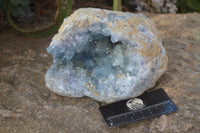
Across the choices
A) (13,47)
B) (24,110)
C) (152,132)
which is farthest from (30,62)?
(152,132)

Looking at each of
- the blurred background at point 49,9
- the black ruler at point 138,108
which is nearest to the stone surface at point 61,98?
the black ruler at point 138,108

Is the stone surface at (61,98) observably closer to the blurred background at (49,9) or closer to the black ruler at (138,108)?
the black ruler at (138,108)

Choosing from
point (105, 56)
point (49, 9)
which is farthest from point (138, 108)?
point (49, 9)

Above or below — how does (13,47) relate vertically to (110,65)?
below

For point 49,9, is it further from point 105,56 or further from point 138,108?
point 138,108

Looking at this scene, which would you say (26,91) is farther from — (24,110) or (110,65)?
(110,65)

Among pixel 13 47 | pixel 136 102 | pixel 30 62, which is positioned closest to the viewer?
pixel 136 102
